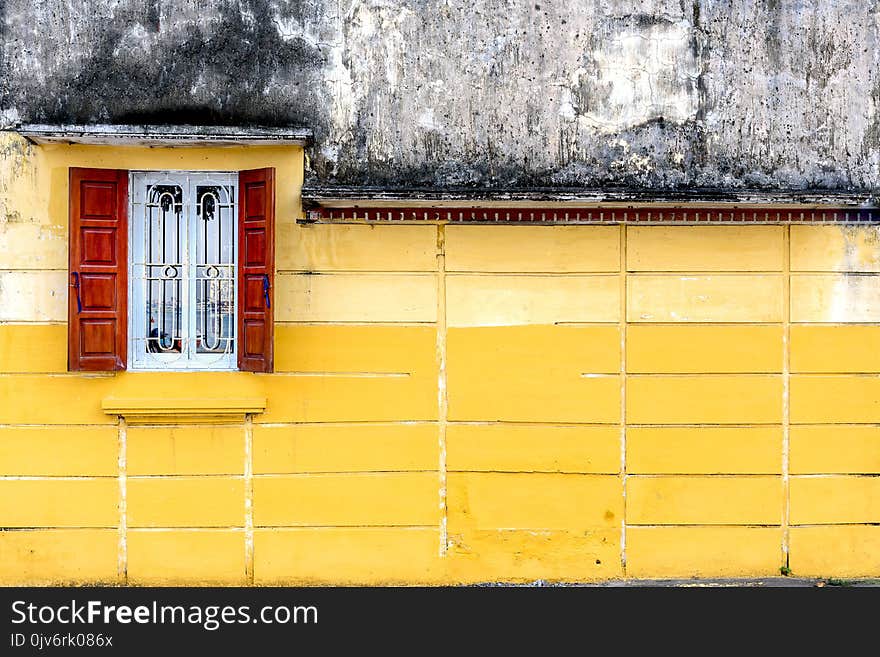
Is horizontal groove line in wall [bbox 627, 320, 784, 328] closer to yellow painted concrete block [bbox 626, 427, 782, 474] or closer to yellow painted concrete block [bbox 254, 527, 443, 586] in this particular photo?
yellow painted concrete block [bbox 626, 427, 782, 474]

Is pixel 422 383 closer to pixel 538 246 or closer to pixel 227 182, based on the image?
pixel 538 246

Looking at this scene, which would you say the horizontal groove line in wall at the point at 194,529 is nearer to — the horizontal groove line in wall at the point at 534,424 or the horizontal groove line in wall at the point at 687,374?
the horizontal groove line in wall at the point at 534,424

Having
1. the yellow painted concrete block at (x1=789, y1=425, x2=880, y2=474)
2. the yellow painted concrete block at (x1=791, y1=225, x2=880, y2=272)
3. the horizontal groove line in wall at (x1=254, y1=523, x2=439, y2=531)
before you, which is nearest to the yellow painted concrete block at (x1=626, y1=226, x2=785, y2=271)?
the yellow painted concrete block at (x1=791, y1=225, x2=880, y2=272)

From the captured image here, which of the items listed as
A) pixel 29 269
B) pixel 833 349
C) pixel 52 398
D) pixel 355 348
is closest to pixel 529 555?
pixel 355 348

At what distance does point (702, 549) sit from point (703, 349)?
145 centimetres

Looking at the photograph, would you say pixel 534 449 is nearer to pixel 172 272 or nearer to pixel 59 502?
pixel 172 272

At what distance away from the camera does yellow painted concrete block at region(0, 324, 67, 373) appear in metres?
6.14

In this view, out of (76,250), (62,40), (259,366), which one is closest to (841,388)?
(259,366)

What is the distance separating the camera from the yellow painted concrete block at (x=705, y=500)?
6.38 m

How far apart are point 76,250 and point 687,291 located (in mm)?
4245

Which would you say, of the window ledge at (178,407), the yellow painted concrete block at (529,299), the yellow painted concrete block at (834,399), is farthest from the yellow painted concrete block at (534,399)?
the window ledge at (178,407)

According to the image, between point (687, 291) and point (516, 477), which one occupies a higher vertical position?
point (687, 291)

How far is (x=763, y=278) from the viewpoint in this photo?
6.34 m

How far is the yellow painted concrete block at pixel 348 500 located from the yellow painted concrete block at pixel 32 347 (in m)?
1.65
